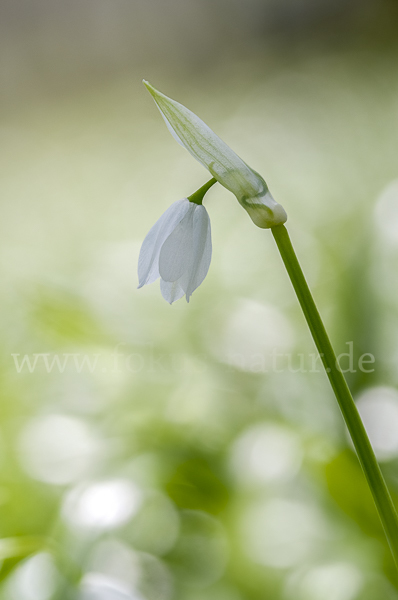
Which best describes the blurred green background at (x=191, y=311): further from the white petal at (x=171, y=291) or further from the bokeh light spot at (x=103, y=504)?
the white petal at (x=171, y=291)

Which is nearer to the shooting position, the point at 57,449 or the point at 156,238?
the point at 156,238

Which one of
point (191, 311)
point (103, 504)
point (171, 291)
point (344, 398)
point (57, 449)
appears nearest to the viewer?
point (344, 398)

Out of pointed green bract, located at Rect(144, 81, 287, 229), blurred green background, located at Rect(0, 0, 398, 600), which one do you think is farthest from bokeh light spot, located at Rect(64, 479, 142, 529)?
pointed green bract, located at Rect(144, 81, 287, 229)

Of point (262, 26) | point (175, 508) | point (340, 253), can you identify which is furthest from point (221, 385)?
point (262, 26)

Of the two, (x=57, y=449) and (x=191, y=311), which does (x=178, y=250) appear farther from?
(x=191, y=311)

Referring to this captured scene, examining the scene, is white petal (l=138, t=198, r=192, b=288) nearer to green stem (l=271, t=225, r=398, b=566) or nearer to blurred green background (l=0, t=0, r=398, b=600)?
green stem (l=271, t=225, r=398, b=566)

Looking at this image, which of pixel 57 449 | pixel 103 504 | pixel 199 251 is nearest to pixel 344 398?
pixel 199 251

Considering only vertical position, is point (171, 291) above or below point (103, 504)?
above

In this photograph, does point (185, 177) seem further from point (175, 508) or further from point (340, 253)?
point (175, 508)
